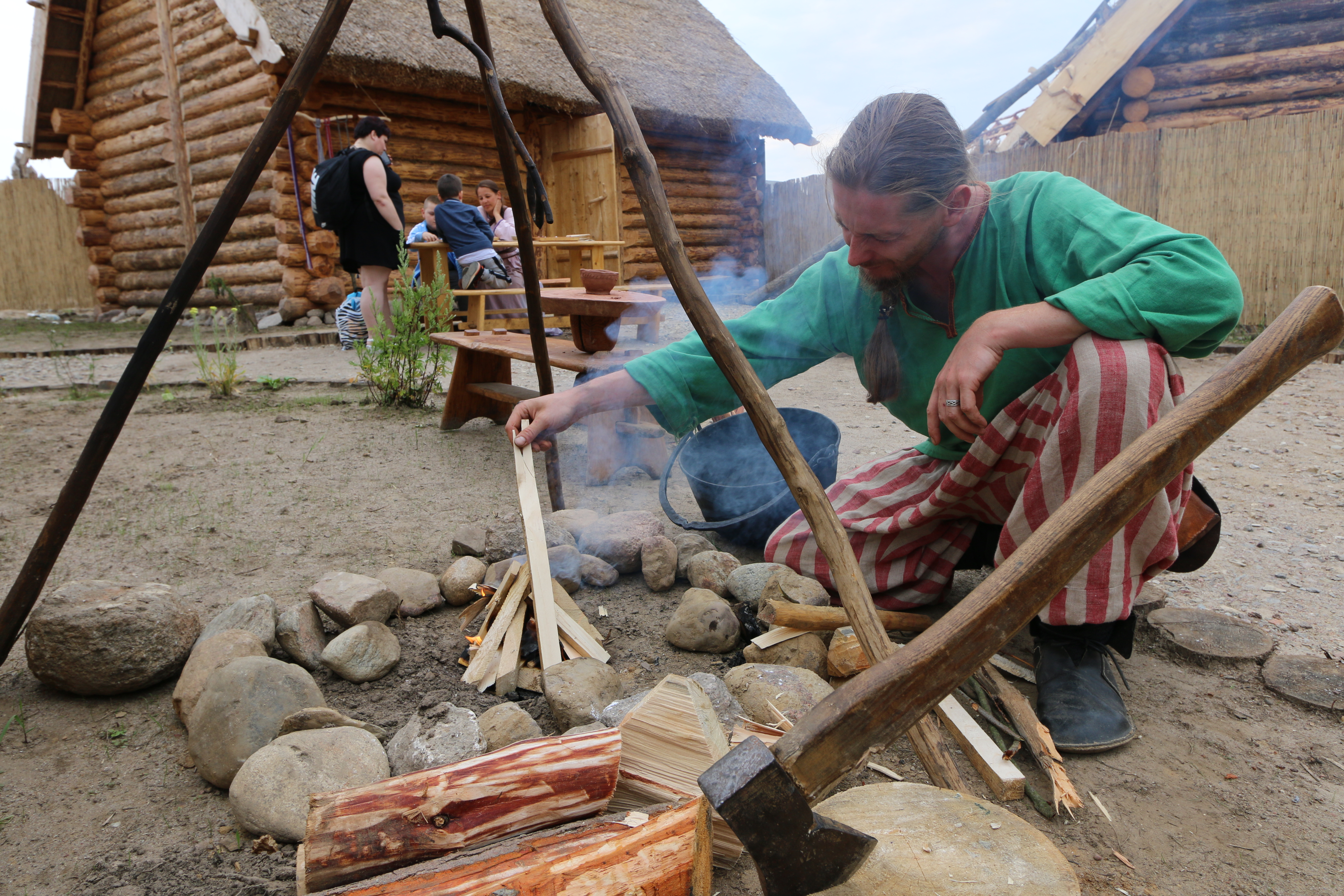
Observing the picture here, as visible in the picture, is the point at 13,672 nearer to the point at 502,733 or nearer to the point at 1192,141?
the point at 502,733

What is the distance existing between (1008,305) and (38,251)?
57.8ft

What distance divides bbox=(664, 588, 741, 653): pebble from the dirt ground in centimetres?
4

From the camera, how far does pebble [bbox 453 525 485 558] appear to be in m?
2.65

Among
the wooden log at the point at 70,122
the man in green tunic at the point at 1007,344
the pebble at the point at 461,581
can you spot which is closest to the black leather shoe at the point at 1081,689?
the man in green tunic at the point at 1007,344

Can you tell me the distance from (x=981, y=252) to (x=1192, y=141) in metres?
7.56

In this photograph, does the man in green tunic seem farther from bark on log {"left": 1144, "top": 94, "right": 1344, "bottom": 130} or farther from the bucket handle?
bark on log {"left": 1144, "top": 94, "right": 1344, "bottom": 130}

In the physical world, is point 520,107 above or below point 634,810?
above

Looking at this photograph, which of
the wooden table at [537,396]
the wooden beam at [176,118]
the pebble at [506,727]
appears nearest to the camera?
the pebble at [506,727]

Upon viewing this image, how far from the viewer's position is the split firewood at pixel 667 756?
4.37 ft

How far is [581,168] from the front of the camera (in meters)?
10.8

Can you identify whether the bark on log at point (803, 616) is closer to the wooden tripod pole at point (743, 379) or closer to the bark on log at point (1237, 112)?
the wooden tripod pole at point (743, 379)

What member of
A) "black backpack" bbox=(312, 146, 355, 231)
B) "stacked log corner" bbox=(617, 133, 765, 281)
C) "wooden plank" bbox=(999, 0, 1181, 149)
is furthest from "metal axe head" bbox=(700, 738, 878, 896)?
"stacked log corner" bbox=(617, 133, 765, 281)

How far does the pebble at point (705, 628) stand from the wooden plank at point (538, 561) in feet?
0.75

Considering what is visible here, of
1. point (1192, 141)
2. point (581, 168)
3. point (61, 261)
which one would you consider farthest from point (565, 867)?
point (61, 261)
